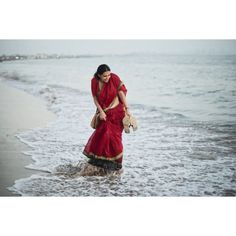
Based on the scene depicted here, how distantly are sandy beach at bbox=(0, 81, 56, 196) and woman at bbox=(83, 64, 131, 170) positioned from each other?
418mm

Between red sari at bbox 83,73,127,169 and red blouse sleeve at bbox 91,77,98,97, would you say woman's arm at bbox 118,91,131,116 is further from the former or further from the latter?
red blouse sleeve at bbox 91,77,98,97

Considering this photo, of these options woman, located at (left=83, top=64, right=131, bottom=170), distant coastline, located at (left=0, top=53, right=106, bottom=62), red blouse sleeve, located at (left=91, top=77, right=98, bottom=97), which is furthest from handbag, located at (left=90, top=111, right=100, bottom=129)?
distant coastline, located at (left=0, top=53, right=106, bottom=62)

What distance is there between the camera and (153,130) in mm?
3990

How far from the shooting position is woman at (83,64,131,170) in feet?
12.9

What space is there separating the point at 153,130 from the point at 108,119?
1.24 feet

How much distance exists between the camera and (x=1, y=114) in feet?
13.1

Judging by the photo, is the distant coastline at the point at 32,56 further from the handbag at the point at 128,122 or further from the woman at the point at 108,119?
the handbag at the point at 128,122

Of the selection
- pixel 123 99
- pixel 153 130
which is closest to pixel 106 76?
pixel 123 99

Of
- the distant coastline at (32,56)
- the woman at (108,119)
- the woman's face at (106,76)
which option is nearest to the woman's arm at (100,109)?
the woman at (108,119)
